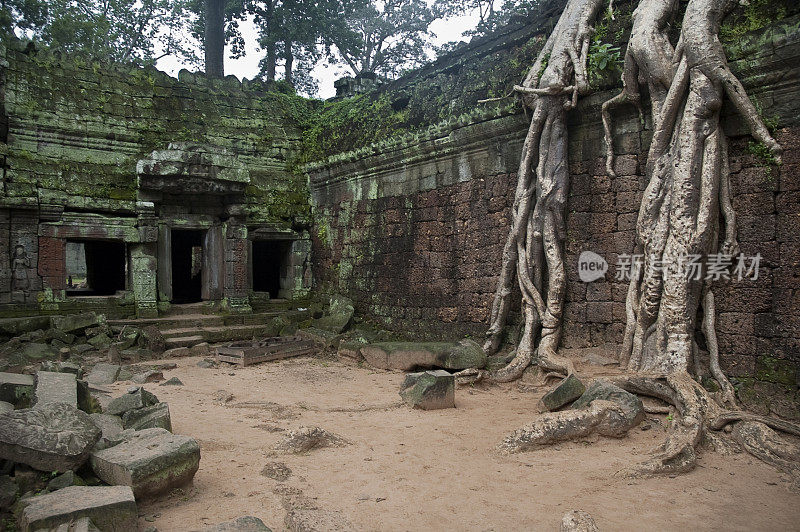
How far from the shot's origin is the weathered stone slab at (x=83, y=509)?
246 centimetres

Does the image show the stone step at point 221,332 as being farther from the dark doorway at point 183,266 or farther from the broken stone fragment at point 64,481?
the broken stone fragment at point 64,481

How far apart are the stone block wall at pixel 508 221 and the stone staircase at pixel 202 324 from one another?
1679 mm

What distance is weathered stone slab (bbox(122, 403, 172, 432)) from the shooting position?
416 cm

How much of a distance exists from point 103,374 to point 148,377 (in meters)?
0.54

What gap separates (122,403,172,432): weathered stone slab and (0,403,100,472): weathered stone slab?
32.3 inches

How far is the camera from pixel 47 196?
8.83 metres

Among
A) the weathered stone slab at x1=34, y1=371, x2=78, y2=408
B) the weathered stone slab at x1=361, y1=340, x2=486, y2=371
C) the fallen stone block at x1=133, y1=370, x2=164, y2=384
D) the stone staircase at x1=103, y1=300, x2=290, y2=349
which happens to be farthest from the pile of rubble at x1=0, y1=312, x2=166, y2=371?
the weathered stone slab at x1=361, y1=340, x2=486, y2=371

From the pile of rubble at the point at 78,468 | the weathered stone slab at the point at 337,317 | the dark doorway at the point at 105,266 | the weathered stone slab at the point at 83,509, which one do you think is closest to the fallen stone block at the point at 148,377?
the pile of rubble at the point at 78,468

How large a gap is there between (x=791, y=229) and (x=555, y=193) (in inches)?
94.9

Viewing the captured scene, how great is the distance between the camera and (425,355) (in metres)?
7.09

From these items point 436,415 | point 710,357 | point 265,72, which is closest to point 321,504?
point 436,415

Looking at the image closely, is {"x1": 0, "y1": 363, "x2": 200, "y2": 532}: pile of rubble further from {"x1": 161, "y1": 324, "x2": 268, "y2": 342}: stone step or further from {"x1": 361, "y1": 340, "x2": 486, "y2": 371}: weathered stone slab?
{"x1": 161, "y1": 324, "x2": 268, "y2": 342}: stone step

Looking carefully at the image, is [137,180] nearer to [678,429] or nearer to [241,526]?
[241,526]

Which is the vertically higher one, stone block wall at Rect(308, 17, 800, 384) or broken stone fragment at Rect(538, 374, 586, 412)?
stone block wall at Rect(308, 17, 800, 384)
